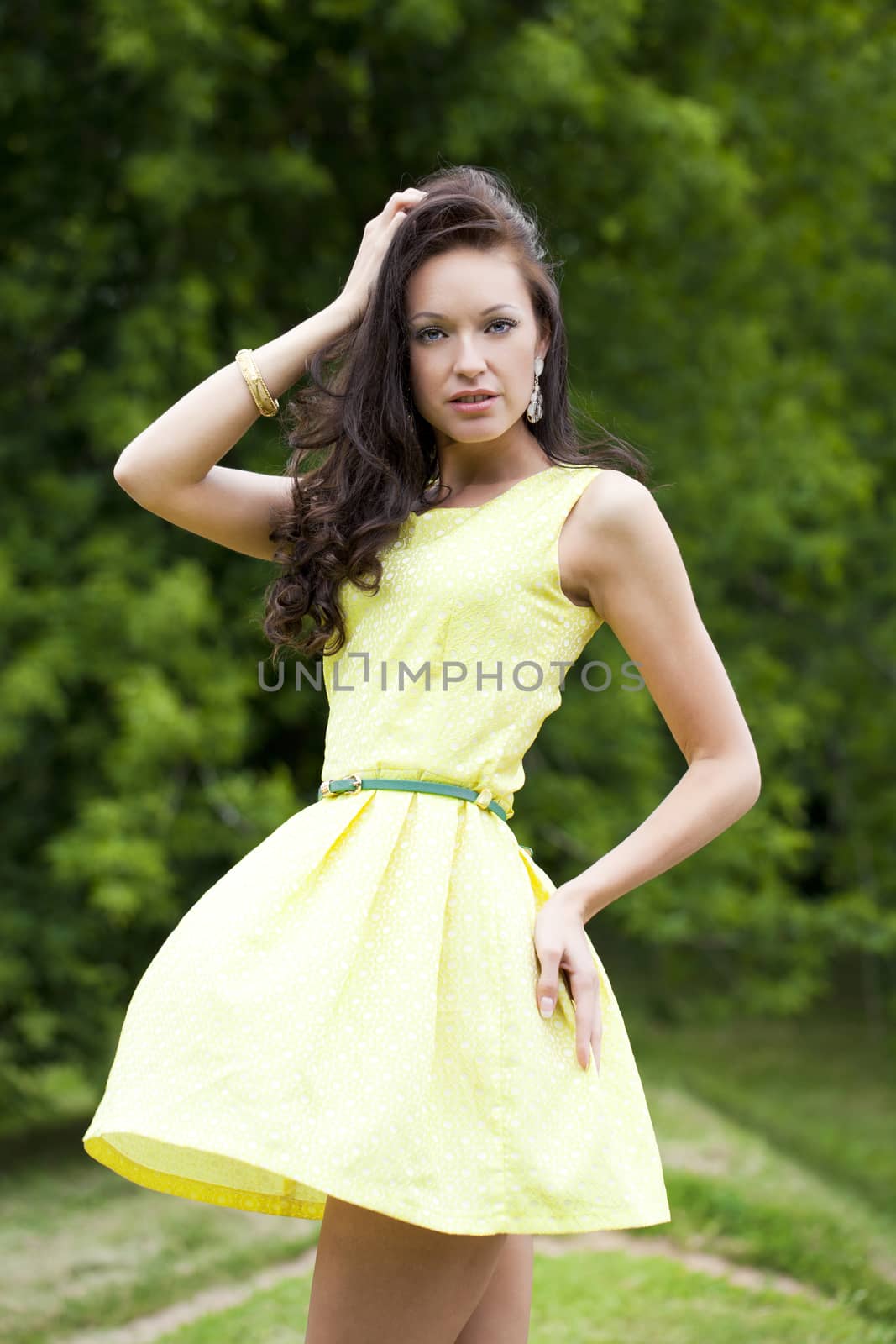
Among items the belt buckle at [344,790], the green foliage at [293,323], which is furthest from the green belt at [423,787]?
the green foliage at [293,323]

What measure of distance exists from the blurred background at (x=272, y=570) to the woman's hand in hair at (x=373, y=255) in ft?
9.01

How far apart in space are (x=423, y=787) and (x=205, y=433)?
20.4 inches

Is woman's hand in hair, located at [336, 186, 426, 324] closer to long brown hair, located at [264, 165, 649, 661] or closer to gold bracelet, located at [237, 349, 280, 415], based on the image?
long brown hair, located at [264, 165, 649, 661]

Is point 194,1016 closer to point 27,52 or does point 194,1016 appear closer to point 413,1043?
point 413,1043

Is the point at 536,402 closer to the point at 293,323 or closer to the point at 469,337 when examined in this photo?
the point at 469,337

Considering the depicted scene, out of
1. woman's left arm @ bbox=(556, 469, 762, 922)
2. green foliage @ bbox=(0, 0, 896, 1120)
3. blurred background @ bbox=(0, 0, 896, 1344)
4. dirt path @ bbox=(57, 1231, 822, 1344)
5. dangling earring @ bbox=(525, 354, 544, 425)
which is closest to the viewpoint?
woman's left arm @ bbox=(556, 469, 762, 922)

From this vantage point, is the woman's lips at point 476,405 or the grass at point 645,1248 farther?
the grass at point 645,1248

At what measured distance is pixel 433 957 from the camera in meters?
1.66

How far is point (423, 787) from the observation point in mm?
1765

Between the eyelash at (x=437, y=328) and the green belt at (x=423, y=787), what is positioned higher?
the eyelash at (x=437, y=328)

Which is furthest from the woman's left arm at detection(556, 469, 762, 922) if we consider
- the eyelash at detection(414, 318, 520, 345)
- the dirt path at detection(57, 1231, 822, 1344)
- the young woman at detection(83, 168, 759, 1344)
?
the dirt path at detection(57, 1231, 822, 1344)

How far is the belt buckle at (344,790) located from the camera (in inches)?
70.9

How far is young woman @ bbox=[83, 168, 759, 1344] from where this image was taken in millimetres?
1596

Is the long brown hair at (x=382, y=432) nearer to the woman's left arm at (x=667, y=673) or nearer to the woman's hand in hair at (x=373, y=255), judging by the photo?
the woman's hand in hair at (x=373, y=255)
